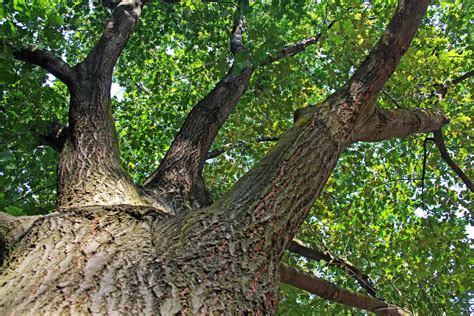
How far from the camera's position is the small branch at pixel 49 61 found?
12.7 feet

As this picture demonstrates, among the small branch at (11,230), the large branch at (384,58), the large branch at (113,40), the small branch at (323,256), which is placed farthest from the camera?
the small branch at (323,256)

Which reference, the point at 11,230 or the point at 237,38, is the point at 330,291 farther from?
the point at 237,38

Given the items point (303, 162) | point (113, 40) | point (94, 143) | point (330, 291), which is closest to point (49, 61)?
point (113, 40)

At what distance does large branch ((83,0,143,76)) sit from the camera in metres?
4.05

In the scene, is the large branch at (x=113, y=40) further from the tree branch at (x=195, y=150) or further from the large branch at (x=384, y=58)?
the large branch at (x=384, y=58)

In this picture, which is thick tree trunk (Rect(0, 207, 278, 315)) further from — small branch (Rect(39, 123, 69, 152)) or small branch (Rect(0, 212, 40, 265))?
small branch (Rect(39, 123, 69, 152))

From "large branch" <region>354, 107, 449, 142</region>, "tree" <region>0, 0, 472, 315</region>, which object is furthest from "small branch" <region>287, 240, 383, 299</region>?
"large branch" <region>354, 107, 449, 142</region>

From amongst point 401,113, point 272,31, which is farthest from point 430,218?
point 272,31

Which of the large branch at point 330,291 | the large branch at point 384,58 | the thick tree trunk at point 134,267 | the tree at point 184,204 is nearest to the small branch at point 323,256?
the tree at point 184,204

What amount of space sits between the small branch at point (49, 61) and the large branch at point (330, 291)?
104 inches

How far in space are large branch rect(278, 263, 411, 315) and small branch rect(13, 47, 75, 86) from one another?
264cm

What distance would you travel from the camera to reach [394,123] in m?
3.87

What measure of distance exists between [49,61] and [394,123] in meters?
3.25

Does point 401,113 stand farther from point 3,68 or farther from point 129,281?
point 3,68
